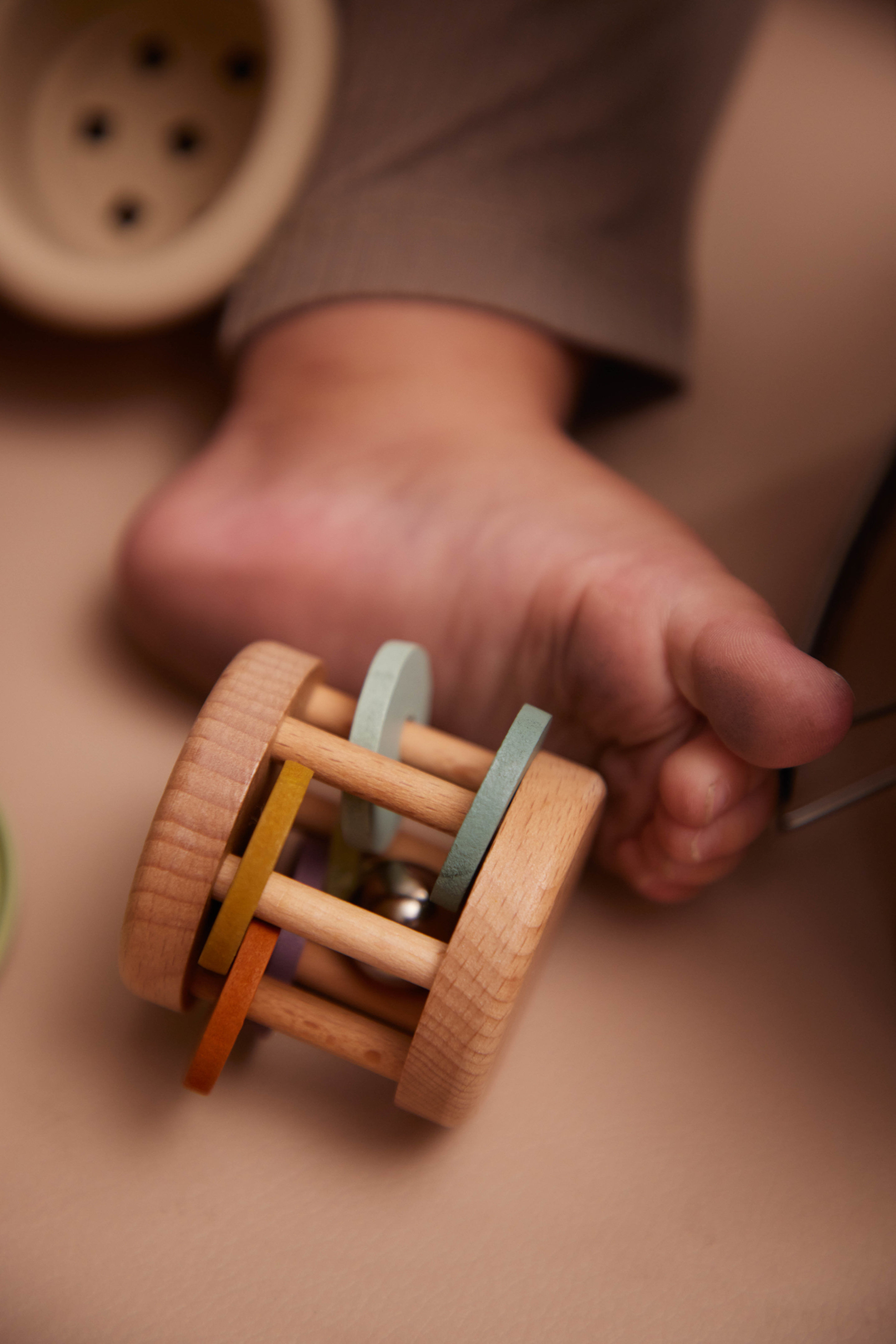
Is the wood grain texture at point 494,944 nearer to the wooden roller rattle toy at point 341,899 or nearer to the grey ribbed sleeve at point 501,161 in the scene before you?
the wooden roller rattle toy at point 341,899

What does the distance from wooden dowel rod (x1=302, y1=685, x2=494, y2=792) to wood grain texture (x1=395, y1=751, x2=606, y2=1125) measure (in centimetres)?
4

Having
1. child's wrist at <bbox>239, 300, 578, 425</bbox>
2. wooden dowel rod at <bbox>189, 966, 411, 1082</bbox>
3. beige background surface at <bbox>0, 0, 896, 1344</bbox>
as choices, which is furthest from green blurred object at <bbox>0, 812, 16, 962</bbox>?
child's wrist at <bbox>239, 300, 578, 425</bbox>

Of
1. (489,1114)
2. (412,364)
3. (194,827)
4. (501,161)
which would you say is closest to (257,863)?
(194,827)

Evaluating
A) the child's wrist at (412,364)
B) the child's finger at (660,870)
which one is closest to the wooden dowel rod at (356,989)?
the child's finger at (660,870)

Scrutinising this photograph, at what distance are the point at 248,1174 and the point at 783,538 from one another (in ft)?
1.34

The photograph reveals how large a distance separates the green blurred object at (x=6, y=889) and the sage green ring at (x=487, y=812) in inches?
8.0

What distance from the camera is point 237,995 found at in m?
0.34

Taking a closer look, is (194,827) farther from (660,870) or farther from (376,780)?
(660,870)

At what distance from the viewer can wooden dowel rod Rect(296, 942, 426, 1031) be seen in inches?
15.0

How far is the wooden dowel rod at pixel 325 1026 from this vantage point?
0.35 metres

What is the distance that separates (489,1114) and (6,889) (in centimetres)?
23

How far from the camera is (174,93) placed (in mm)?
632

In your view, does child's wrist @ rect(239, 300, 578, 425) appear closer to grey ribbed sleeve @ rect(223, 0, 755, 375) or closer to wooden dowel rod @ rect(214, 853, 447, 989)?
grey ribbed sleeve @ rect(223, 0, 755, 375)

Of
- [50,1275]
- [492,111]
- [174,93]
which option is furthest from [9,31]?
[50,1275]
